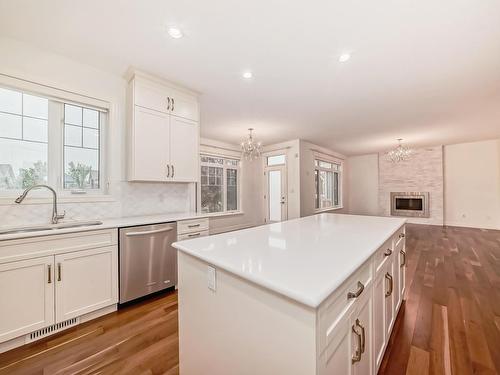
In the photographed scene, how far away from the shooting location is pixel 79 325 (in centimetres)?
197

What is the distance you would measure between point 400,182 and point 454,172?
1.46 metres

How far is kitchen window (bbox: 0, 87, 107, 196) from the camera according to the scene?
206 centimetres

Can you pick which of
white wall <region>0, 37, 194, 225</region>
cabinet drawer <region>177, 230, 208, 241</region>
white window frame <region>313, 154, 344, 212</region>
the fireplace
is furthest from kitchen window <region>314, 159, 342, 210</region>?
white wall <region>0, 37, 194, 225</region>

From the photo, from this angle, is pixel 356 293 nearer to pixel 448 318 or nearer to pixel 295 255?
pixel 295 255

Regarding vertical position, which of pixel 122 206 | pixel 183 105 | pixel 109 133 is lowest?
pixel 122 206

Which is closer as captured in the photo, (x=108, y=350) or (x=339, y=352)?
(x=339, y=352)

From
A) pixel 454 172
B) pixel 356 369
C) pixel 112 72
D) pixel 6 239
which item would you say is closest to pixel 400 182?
pixel 454 172

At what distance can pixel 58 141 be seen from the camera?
2.34 m

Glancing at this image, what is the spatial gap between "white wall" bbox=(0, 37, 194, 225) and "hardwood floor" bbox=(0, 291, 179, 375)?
45.5 inches

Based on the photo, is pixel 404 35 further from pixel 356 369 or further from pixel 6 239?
pixel 6 239

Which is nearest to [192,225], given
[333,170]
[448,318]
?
[448,318]

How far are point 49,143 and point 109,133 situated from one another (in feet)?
1.91

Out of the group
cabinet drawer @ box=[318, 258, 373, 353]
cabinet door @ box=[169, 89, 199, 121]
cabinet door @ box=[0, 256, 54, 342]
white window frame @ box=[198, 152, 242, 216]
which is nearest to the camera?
cabinet drawer @ box=[318, 258, 373, 353]

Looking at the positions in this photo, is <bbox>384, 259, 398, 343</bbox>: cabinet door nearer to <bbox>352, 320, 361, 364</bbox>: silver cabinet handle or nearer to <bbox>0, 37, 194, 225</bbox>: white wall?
<bbox>352, 320, 361, 364</bbox>: silver cabinet handle
